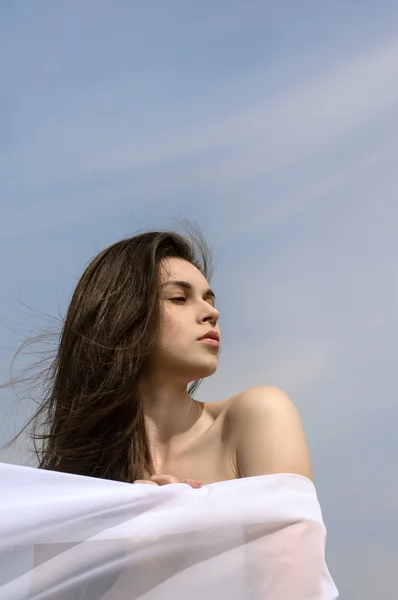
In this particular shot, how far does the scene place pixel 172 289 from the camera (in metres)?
2.97

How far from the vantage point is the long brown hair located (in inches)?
113

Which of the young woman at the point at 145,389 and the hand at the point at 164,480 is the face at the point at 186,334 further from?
the hand at the point at 164,480

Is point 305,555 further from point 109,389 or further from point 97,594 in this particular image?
point 109,389

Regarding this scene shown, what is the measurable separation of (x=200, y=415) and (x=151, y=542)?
665 mm

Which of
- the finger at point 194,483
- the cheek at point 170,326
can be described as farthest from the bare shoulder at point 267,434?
the cheek at point 170,326

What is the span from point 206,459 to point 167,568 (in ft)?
1.65

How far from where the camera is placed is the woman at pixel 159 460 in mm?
2293

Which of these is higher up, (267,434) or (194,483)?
(267,434)

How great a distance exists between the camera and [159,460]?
9.39 feet

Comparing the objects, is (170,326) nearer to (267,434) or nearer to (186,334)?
(186,334)

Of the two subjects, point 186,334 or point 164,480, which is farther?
point 186,334

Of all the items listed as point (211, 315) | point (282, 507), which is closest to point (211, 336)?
point (211, 315)

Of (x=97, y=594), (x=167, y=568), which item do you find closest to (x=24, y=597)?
(x=97, y=594)

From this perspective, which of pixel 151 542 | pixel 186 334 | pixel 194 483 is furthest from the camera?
pixel 186 334
